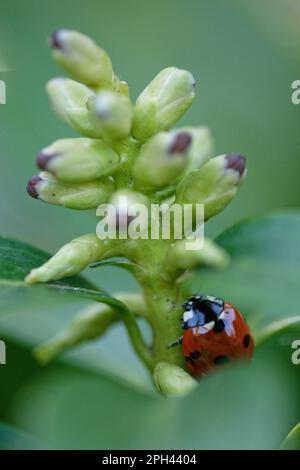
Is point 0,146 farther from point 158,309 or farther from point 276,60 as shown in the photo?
point 158,309

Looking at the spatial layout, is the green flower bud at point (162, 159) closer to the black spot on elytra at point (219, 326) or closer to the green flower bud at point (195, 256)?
the green flower bud at point (195, 256)

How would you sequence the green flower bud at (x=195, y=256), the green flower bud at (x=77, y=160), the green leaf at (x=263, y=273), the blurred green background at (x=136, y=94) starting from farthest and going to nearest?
the blurred green background at (x=136, y=94)
the green flower bud at (x=77, y=160)
the green flower bud at (x=195, y=256)
the green leaf at (x=263, y=273)

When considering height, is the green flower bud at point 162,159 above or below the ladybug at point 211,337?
above

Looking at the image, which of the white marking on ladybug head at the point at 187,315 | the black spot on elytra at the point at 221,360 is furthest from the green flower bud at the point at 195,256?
the black spot on elytra at the point at 221,360

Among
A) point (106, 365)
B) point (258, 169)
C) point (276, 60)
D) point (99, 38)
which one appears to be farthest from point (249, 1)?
point (106, 365)

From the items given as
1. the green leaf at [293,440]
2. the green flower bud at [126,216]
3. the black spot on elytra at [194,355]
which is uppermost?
the green flower bud at [126,216]

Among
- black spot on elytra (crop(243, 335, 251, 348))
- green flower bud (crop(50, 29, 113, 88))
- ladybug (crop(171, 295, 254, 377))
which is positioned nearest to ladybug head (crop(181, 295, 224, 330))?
ladybug (crop(171, 295, 254, 377))
